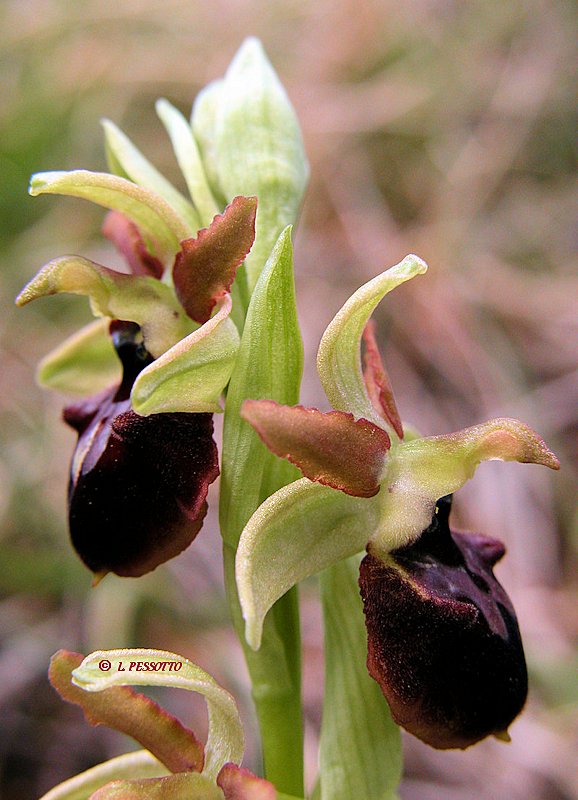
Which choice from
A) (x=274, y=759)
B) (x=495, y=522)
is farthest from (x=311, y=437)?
(x=495, y=522)

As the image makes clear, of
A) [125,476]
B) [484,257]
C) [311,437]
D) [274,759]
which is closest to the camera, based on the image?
[311,437]

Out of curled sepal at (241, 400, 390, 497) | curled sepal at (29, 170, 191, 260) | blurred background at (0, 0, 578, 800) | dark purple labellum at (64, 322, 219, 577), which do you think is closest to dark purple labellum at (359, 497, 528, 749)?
curled sepal at (241, 400, 390, 497)

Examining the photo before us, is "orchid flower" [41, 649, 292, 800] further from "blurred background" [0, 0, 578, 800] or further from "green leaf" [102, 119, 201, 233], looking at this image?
"blurred background" [0, 0, 578, 800]

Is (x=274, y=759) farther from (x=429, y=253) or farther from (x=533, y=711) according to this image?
(x=429, y=253)

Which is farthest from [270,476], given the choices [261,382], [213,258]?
[213,258]

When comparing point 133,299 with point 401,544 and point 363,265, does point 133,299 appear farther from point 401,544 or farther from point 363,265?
point 363,265

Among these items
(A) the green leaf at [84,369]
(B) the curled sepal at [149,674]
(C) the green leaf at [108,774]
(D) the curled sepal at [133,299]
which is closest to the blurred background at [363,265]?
Result: (C) the green leaf at [108,774]
